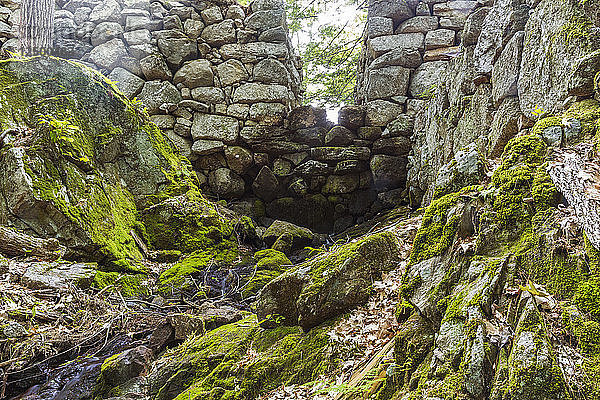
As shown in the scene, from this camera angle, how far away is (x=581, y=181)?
6.15ft

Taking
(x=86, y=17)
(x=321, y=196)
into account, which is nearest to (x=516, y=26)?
(x=321, y=196)

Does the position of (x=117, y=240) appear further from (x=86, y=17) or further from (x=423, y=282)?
(x=86, y=17)

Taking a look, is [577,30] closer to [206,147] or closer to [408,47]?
[408,47]

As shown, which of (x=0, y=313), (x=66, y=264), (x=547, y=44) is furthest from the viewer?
(x=66, y=264)

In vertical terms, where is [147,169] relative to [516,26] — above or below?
below

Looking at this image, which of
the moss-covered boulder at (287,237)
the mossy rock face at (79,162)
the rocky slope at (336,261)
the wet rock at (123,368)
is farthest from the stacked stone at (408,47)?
the wet rock at (123,368)

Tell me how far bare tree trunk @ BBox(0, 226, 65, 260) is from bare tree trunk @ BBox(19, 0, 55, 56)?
409 centimetres

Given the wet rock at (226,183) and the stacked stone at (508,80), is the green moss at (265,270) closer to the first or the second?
the stacked stone at (508,80)

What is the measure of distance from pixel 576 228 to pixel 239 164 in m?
7.83

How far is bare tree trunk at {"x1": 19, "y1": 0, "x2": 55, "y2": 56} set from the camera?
6.97m

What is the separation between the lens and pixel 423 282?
95.1 inches

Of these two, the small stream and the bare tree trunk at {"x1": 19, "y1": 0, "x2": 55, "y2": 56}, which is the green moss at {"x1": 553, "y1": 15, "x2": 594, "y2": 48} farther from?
the bare tree trunk at {"x1": 19, "y1": 0, "x2": 55, "y2": 56}

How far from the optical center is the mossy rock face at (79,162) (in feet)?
16.8

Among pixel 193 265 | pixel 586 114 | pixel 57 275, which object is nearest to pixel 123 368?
pixel 57 275
